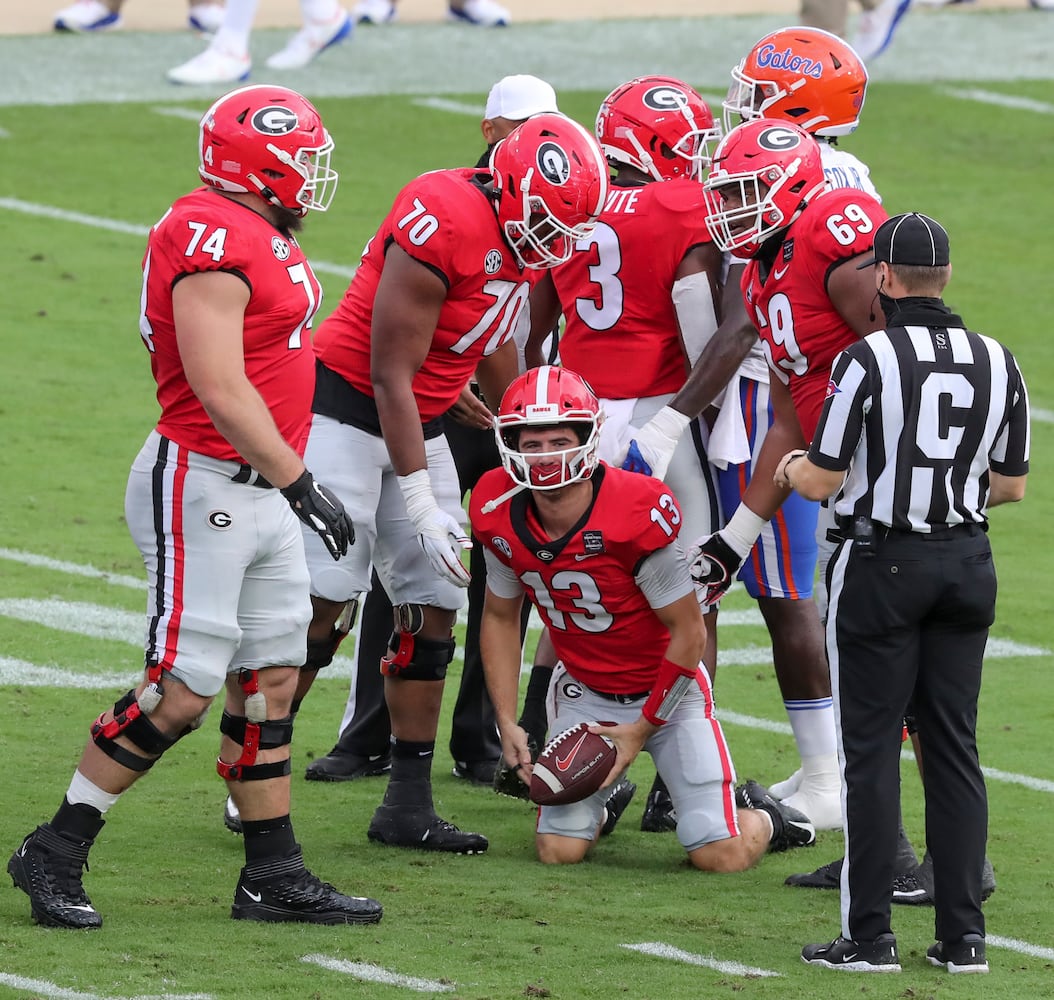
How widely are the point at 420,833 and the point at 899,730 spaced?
1516 mm

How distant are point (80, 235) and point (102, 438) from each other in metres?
3.28

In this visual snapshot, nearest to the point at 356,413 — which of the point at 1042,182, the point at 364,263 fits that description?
the point at 364,263

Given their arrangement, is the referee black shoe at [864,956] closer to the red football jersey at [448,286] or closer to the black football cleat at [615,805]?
the black football cleat at [615,805]

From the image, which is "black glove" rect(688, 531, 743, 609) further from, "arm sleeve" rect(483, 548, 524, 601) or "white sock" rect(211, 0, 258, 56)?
"white sock" rect(211, 0, 258, 56)

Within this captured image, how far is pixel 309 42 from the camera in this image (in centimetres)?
1594

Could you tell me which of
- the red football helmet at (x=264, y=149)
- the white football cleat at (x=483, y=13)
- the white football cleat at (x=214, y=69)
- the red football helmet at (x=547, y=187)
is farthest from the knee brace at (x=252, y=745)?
the white football cleat at (x=483, y=13)

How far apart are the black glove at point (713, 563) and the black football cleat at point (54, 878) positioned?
5.61 feet

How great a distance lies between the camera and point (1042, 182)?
1515cm

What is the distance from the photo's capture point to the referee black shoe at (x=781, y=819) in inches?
228

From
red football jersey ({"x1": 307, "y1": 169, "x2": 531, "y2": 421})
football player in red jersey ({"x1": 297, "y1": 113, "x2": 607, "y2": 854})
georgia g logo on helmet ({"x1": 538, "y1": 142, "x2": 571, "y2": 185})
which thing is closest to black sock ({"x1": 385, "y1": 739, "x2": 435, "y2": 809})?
football player in red jersey ({"x1": 297, "y1": 113, "x2": 607, "y2": 854})

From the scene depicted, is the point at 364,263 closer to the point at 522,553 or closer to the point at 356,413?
the point at 356,413

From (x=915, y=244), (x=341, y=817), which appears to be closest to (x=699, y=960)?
(x=341, y=817)

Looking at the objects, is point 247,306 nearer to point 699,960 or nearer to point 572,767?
point 572,767

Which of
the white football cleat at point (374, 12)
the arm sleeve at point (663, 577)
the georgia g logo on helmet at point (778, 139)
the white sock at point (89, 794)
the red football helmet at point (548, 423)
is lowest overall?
the white sock at point (89, 794)
